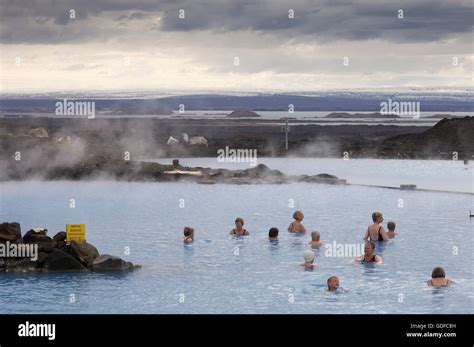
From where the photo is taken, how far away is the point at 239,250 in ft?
87.9

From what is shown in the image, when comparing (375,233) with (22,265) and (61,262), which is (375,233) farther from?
(22,265)

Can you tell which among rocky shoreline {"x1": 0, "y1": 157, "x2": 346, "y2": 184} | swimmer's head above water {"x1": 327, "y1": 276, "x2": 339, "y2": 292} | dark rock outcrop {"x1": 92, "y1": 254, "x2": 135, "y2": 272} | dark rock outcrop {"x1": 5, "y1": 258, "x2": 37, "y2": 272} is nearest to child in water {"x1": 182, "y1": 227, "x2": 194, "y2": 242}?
dark rock outcrop {"x1": 92, "y1": 254, "x2": 135, "y2": 272}

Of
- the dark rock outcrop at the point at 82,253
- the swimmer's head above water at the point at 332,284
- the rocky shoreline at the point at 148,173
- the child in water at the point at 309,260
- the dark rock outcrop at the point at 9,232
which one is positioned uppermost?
the rocky shoreline at the point at 148,173

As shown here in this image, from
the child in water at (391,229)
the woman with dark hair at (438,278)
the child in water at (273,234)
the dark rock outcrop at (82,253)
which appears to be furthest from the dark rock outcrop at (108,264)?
the child in water at (391,229)

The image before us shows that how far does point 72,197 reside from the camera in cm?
3944

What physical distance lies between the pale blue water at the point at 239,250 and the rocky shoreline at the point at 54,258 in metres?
0.31

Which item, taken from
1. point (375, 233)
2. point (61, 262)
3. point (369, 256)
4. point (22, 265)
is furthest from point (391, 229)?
point (22, 265)

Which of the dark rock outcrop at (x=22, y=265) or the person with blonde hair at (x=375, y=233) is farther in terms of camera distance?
the person with blonde hair at (x=375, y=233)

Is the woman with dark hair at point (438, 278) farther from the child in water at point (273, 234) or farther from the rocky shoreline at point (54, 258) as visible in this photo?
the rocky shoreline at point (54, 258)

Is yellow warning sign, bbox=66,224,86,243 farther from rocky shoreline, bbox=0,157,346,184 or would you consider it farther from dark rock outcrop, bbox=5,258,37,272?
rocky shoreline, bbox=0,157,346,184

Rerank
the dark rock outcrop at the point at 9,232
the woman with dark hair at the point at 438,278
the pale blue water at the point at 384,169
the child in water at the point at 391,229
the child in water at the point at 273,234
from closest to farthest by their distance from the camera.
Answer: the woman with dark hair at the point at 438,278
the dark rock outcrop at the point at 9,232
the child in water at the point at 273,234
the child in water at the point at 391,229
the pale blue water at the point at 384,169

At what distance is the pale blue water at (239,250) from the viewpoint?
67.1 ft
